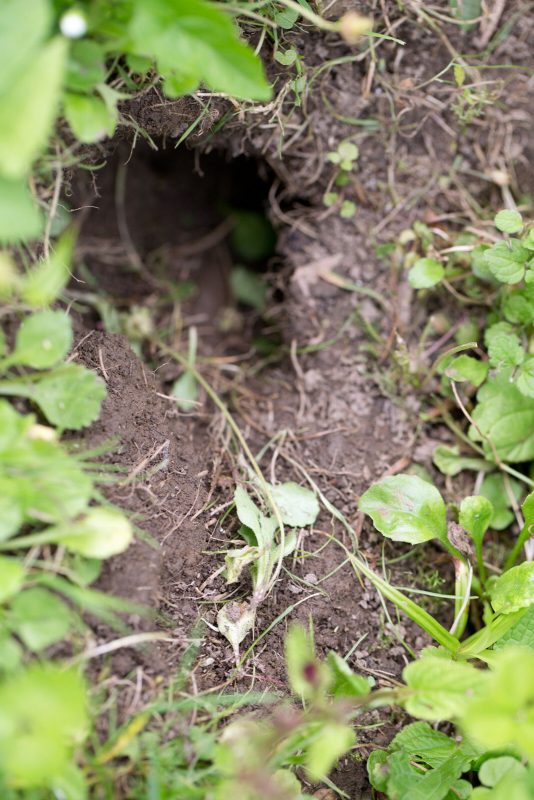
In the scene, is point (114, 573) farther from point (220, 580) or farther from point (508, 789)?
point (508, 789)

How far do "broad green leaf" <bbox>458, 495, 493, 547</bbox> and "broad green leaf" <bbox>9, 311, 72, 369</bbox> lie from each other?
3.40ft

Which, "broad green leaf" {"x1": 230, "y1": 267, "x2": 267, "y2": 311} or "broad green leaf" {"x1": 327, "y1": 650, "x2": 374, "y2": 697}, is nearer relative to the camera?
"broad green leaf" {"x1": 327, "y1": 650, "x2": 374, "y2": 697}

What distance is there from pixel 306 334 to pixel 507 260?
0.62 m

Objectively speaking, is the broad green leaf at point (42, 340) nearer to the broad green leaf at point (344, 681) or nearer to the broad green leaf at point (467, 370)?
the broad green leaf at point (344, 681)

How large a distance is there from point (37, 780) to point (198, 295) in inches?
71.5

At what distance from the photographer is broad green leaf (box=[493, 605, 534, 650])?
160cm

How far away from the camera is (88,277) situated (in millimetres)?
2299

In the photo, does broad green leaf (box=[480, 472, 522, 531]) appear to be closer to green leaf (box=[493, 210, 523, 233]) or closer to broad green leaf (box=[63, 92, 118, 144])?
green leaf (box=[493, 210, 523, 233])

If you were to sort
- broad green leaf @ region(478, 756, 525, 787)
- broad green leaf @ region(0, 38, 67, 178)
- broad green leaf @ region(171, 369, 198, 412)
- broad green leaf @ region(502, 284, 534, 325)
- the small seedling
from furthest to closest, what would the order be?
broad green leaf @ region(171, 369, 198, 412) → broad green leaf @ region(502, 284, 534, 325) → the small seedling → broad green leaf @ region(478, 756, 525, 787) → broad green leaf @ region(0, 38, 67, 178)

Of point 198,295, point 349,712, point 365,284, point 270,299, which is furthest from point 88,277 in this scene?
point 349,712

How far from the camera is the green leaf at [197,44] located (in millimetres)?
1197

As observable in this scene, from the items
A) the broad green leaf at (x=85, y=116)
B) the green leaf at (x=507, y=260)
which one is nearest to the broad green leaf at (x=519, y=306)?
the green leaf at (x=507, y=260)

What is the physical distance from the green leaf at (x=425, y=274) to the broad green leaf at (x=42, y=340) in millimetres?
992

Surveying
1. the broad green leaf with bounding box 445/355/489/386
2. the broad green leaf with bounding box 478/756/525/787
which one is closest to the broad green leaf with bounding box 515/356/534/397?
the broad green leaf with bounding box 445/355/489/386
